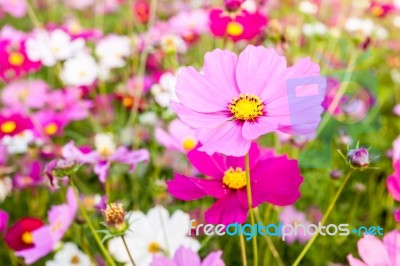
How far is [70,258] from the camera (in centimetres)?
77

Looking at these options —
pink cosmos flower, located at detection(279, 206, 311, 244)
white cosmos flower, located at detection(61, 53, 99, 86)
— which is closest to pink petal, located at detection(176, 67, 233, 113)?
pink cosmos flower, located at detection(279, 206, 311, 244)

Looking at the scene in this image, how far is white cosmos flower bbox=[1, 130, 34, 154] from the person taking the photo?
0.93 m

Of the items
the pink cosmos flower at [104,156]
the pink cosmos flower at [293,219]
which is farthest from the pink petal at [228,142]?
the pink cosmos flower at [293,219]

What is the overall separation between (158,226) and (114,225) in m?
0.20

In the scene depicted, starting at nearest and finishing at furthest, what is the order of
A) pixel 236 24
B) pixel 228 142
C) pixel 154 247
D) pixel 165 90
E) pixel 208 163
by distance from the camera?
1. pixel 228 142
2. pixel 208 163
3. pixel 154 247
4. pixel 236 24
5. pixel 165 90

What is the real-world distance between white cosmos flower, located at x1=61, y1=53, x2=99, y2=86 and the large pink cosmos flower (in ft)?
2.13

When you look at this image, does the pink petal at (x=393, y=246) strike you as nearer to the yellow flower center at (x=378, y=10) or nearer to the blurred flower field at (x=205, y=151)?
the blurred flower field at (x=205, y=151)

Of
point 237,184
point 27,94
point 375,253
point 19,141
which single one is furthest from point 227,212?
point 27,94

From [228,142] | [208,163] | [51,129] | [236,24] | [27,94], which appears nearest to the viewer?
[228,142]

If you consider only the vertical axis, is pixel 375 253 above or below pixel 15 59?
below

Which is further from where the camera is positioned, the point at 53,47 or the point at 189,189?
the point at 53,47

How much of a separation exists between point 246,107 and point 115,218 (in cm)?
16

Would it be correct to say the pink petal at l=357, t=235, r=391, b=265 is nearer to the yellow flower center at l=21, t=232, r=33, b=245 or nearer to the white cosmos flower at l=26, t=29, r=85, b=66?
the yellow flower center at l=21, t=232, r=33, b=245

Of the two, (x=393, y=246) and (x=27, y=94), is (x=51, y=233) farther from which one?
(x=27, y=94)
